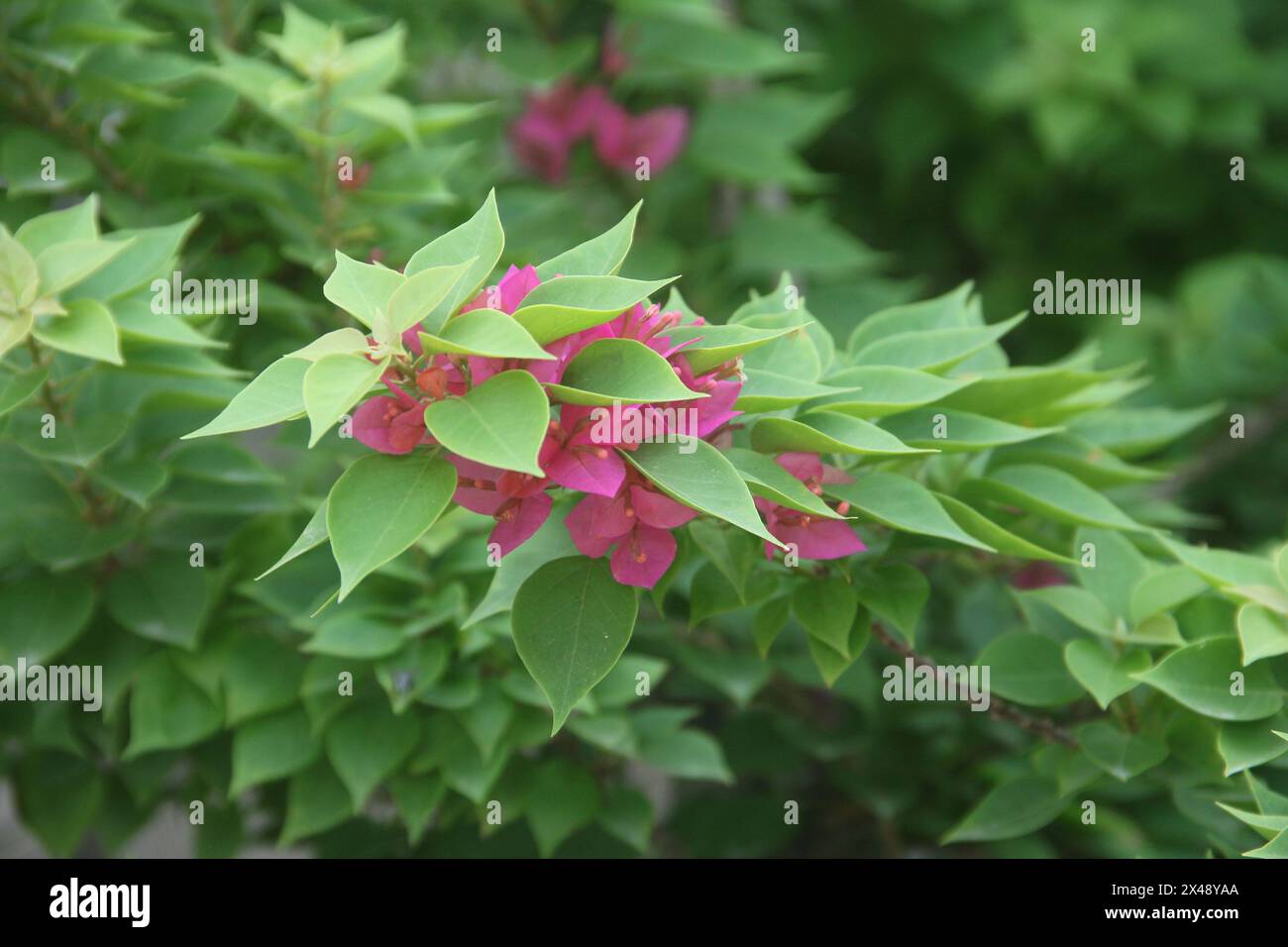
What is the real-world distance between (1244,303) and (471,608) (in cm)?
133

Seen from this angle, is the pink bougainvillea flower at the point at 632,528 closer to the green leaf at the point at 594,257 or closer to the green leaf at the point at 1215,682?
the green leaf at the point at 594,257

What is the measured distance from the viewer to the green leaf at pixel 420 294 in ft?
2.30

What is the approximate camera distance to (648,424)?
76cm

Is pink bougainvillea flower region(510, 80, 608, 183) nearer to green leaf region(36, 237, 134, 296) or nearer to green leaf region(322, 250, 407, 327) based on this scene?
green leaf region(36, 237, 134, 296)

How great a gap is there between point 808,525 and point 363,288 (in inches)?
13.0

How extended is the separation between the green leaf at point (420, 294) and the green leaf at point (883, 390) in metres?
0.27

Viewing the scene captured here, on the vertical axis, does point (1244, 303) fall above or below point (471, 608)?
above

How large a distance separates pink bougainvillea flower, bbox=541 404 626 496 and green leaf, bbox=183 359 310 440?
14 centimetres

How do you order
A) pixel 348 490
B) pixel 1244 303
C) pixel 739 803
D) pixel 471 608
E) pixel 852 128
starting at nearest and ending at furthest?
pixel 348 490 → pixel 471 608 → pixel 739 803 → pixel 1244 303 → pixel 852 128

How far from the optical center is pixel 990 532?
881 mm
